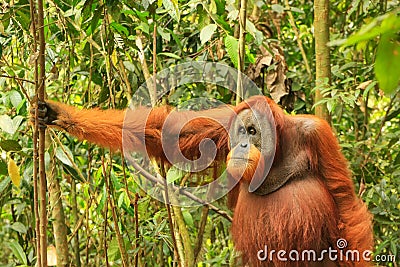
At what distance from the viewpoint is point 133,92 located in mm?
3301

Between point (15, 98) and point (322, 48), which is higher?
point (322, 48)

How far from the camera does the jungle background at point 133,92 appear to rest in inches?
101

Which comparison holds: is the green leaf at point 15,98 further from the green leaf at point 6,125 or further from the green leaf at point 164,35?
the green leaf at point 164,35

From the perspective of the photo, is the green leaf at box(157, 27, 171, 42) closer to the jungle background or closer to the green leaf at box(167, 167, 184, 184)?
the jungle background

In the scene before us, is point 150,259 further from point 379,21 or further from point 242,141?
point 379,21

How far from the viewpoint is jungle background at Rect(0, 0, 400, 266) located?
258 centimetres

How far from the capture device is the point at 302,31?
5047 mm

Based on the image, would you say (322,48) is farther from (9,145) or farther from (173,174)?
(9,145)

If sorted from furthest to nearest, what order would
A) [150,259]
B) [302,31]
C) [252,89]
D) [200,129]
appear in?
1. [302,31]
2. [150,259]
3. [252,89]
4. [200,129]

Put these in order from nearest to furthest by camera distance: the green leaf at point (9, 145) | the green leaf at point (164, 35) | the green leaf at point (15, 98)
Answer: the green leaf at point (9, 145)
the green leaf at point (15, 98)
the green leaf at point (164, 35)

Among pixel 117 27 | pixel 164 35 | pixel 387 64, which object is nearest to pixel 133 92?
pixel 164 35

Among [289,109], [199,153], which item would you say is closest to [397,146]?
[289,109]

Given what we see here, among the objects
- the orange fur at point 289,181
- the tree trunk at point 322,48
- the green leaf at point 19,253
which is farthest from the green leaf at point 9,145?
→ the tree trunk at point 322,48

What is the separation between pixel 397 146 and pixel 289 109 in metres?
0.99
